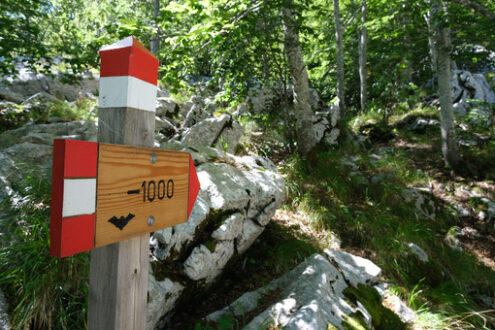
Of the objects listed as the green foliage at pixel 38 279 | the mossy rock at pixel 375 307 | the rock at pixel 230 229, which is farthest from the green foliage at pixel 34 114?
the mossy rock at pixel 375 307

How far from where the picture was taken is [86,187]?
82 cm

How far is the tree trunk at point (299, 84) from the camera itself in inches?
226

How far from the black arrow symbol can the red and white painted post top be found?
1.45 feet

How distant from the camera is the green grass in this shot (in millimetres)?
3520

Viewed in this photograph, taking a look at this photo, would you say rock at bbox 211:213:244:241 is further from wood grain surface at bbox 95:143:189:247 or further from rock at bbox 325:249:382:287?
wood grain surface at bbox 95:143:189:247

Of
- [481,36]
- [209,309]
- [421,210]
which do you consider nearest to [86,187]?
[209,309]

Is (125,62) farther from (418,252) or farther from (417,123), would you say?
(417,123)

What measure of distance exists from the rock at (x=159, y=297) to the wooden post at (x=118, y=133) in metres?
1.23

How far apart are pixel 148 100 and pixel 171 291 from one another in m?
1.93

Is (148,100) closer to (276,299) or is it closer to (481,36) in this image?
(276,299)

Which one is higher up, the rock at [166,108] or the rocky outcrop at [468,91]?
the rocky outcrop at [468,91]

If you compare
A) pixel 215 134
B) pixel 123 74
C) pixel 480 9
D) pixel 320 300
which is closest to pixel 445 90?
pixel 480 9

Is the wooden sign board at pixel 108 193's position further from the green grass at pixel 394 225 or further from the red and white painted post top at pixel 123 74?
the green grass at pixel 394 225

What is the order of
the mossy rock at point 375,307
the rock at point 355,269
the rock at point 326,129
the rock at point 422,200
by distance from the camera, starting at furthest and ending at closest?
the rock at point 326,129 < the rock at point 422,200 < the rock at point 355,269 < the mossy rock at point 375,307
